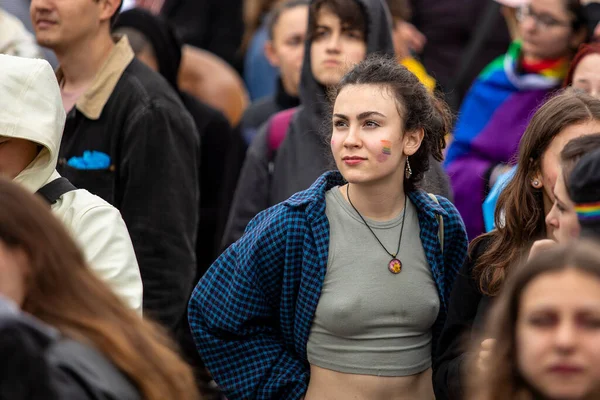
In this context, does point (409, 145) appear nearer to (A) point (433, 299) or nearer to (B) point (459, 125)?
(A) point (433, 299)

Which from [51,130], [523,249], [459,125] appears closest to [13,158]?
[51,130]

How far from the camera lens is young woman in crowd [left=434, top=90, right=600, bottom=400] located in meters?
3.74

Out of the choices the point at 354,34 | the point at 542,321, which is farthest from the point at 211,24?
the point at 542,321

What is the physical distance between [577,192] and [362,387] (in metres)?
1.13

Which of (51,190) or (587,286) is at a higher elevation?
(587,286)

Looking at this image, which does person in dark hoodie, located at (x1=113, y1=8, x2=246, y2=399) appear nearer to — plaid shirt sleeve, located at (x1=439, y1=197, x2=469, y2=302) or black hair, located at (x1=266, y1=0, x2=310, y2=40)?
black hair, located at (x1=266, y1=0, x2=310, y2=40)

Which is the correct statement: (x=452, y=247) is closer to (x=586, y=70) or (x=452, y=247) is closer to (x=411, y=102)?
(x=411, y=102)

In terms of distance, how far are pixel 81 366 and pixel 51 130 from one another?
1.37 meters

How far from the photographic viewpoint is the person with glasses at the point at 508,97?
5.40 m

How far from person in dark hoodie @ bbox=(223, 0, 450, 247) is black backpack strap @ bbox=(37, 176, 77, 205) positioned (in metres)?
1.33

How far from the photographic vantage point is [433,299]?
3916mm

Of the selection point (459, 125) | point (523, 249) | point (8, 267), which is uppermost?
point (8, 267)

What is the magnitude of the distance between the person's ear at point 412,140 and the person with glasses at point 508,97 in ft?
4.25

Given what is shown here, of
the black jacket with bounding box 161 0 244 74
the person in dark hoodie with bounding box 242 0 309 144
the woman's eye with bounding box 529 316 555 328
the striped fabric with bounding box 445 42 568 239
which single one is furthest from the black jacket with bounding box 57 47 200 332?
Answer: the black jacket with bounding box 161 0 244 74
